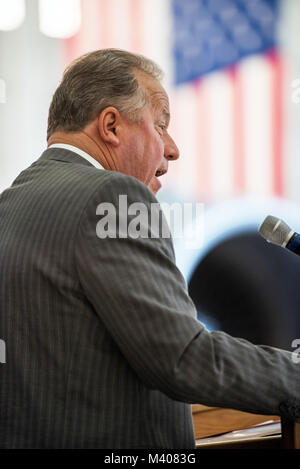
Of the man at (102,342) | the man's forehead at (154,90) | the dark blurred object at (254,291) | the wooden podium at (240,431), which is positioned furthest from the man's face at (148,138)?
the dark blurred object at (254,291)

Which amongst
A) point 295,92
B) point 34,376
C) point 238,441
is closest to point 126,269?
point 34,376

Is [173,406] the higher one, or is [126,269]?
[126,269]

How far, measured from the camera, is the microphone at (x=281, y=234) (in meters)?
1.01

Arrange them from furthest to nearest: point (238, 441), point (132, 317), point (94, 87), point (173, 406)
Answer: point (238, 441), point (94, 87), point (173, 406), point (132, 317)

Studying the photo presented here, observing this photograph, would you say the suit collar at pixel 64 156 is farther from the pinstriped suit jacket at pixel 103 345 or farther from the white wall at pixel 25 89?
the white wall at pixel 25 89

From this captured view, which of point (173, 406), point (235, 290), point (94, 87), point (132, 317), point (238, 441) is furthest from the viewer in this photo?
point (235, 290)

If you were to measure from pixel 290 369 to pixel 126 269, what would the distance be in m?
0.29

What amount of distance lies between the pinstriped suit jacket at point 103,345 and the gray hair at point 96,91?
183 millimetres

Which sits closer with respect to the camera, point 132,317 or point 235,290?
point 132,317

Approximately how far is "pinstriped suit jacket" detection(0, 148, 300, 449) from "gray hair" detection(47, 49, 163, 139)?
0.18 meters

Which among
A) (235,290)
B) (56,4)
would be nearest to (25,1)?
(56,4)

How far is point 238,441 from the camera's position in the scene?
138 cm

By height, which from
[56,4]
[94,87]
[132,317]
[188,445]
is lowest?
[188,445]
